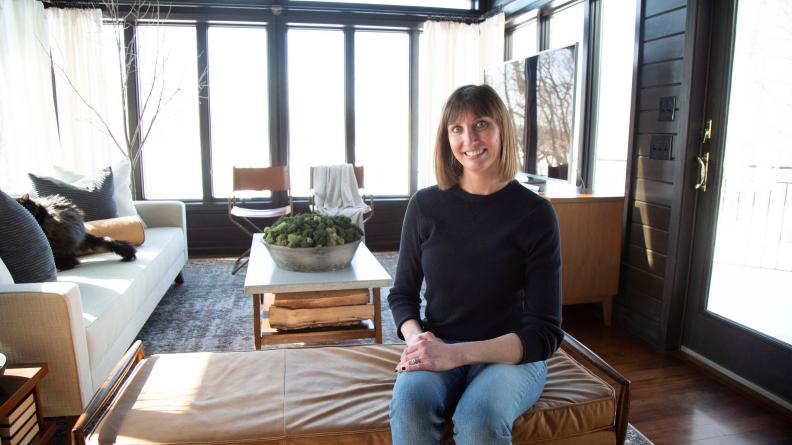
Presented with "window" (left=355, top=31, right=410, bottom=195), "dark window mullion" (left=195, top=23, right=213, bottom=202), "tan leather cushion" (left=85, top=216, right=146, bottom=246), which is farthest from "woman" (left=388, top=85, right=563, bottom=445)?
"dark window mullion" (left=195, top=23, right=213, bottom=202)

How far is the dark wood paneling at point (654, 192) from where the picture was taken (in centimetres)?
272

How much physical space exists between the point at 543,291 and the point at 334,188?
3.51 m

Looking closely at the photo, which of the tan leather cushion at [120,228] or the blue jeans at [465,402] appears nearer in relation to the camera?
the blue jeans at [465,402]

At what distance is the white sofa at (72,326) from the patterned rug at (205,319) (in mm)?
291

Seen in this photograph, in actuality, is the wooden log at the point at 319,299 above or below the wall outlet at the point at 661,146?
below

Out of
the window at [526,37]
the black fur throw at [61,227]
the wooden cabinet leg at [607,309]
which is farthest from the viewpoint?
the window at [526,37]

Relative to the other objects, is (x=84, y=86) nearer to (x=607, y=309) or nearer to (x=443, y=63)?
(x=443, y=63)

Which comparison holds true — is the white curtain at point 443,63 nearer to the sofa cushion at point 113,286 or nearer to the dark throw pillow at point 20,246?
the sofa cushion at point 113,286

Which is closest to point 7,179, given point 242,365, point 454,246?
point 242,365

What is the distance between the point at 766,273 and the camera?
2359 millimetres

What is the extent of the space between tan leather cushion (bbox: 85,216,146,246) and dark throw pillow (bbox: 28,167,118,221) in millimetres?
70

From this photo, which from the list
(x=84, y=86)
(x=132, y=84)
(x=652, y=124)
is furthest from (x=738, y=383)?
(x=84, y=86)

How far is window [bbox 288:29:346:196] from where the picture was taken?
5.16 metres

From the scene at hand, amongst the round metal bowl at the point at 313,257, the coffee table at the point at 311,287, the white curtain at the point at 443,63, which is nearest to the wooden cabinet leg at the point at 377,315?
the coffee table at the point at 311,287
